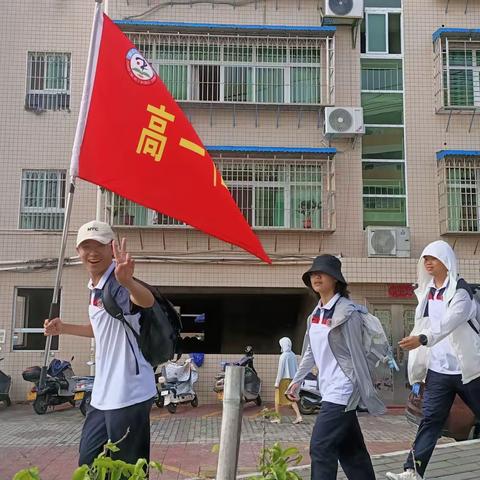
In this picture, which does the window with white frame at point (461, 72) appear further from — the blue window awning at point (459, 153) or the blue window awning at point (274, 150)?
the blue window awning at point (274, 150)

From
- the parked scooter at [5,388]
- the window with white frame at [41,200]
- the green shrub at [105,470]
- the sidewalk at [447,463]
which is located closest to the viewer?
the green shrub at [105,470]

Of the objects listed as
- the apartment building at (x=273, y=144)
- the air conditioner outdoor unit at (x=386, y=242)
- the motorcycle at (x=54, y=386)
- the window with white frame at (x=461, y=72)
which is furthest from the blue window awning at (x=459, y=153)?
the motorcycle at (x=54, y=386)

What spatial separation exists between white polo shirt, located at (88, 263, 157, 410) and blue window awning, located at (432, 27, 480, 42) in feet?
38.9

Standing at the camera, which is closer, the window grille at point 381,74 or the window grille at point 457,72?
the window grille at point 457,72

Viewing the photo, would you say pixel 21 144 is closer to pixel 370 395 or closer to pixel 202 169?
pixel 202 169

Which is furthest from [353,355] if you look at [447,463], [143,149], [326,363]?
[143,149]

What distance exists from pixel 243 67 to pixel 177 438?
27.0ft

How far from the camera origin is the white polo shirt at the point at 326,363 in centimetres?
360

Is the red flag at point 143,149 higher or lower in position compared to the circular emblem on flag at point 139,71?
lower

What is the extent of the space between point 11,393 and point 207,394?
3.99m

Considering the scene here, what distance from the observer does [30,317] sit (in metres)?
12.6

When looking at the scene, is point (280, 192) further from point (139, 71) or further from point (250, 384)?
point (139, 71)

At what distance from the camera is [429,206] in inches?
493

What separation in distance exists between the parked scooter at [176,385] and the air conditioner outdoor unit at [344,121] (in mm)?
5667
